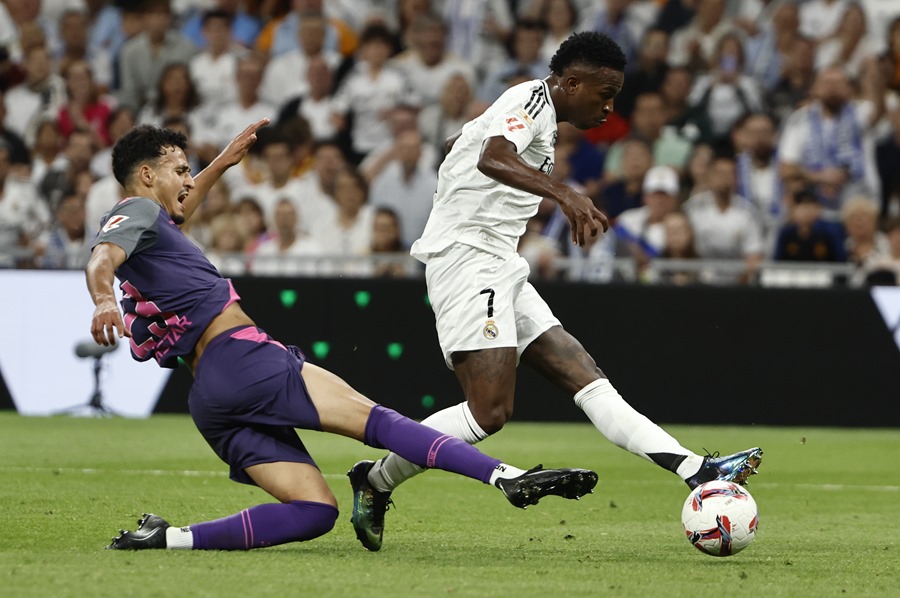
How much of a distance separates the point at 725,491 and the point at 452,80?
9741mm

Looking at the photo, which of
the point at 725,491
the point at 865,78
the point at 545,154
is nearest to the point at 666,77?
the point at 865,78

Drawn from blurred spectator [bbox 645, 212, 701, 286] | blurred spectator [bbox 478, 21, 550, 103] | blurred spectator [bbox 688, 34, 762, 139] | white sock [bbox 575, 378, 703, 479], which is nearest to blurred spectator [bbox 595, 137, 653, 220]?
blurred spectator [bbox 645, 212, 701, 286]

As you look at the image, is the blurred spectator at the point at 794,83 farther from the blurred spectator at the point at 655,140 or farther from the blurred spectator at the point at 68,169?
the blurred spectator at the point at 68,169

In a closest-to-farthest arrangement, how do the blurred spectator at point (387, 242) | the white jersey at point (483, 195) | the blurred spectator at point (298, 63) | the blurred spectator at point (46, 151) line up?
1. the white jersey at point (483, 195)
2. the blurred spectator at point (387, 242)
3. the blurred spectator at point (46, 151)
4. the blurred spectator at point (298, 63)

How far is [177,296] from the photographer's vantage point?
587cm

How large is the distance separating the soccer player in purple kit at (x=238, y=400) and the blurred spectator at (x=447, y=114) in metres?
9.11

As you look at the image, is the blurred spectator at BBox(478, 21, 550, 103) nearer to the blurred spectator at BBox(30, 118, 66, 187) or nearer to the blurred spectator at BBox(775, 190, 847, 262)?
the blurred spectator at BBox(775, 190, 847, 262)

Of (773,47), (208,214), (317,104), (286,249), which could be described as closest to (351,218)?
(286,249)

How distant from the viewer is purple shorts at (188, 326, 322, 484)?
5805 millimetres

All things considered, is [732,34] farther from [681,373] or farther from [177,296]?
[177,296]

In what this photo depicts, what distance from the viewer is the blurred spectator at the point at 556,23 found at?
15.6 metres

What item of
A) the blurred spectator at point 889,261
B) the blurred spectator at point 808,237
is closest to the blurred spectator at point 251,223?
the blurred spectator at point 808,237

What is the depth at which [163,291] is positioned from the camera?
19.2ft

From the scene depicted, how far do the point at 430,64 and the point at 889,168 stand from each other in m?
4.88
